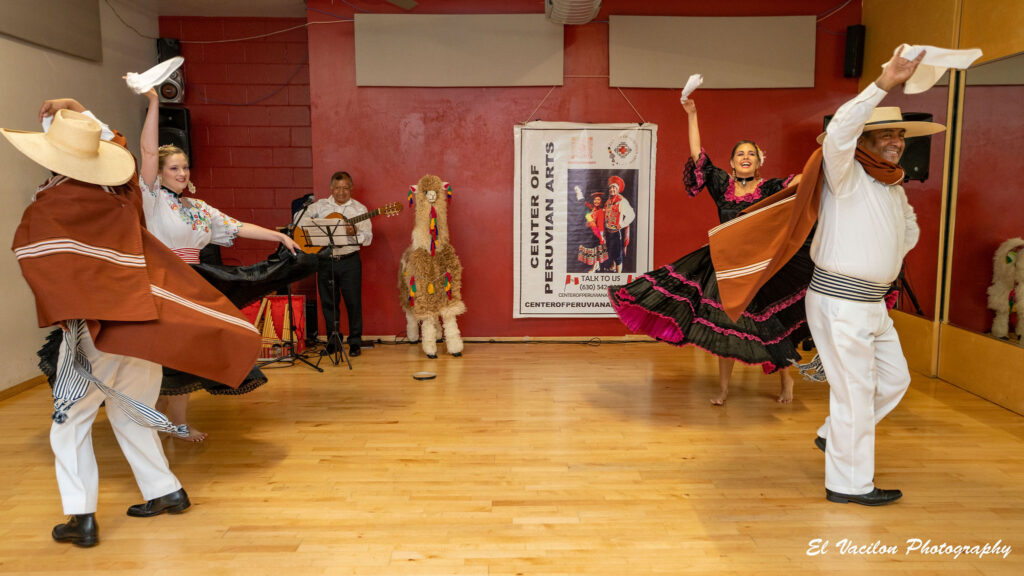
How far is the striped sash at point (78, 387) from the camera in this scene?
2557 mm

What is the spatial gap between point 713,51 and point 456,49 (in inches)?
87.4

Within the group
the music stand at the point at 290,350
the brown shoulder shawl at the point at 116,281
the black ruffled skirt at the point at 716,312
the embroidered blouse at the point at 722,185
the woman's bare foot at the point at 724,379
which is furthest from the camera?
the music stand at the point at 290,350

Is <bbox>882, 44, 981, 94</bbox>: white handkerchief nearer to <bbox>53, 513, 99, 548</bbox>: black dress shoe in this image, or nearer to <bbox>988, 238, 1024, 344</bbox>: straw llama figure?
<bbox>988, 238, 1024, 344</bbox>: straw llama figure

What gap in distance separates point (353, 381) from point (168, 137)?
310 centimetres

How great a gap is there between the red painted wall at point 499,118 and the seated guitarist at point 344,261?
14.1 inches

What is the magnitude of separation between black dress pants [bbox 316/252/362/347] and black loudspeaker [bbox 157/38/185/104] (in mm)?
2297

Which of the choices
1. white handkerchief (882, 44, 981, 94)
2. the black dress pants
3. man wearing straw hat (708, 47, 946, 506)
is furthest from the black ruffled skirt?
the black dress pants

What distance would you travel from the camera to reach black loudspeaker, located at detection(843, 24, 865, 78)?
5.79 meters

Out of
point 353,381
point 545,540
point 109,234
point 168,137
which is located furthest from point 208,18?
point 545,540

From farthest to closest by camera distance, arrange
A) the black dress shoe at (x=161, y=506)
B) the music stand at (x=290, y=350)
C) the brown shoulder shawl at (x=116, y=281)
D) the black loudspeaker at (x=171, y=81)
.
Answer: the black loudspeaker at (x=171, y=81)
the music stand at (x=290, y=350)
the black dress shoe at (x=161, y=506)
the brown shoulder shawl at (x=116, y=281)

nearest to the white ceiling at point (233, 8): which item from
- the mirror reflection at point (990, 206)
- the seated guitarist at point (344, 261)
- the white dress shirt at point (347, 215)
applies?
the seated guitarist at point (344, 261)

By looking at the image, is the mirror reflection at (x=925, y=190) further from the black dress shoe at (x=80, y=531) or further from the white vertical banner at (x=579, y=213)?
the black dress shoe at (x=80, y=531)

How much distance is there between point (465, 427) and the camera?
13.0 ft

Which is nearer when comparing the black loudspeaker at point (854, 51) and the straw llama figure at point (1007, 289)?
the straw llama figure at point (1007, 289)
